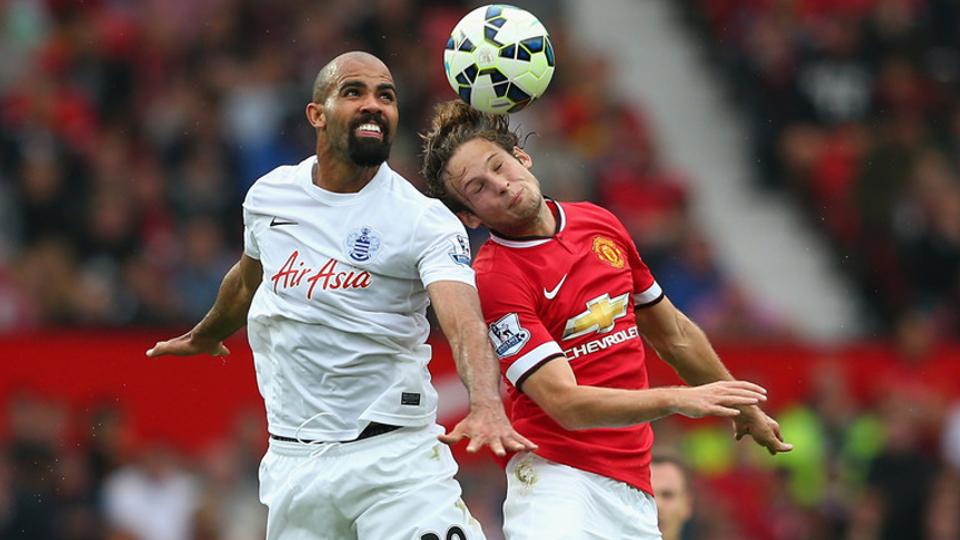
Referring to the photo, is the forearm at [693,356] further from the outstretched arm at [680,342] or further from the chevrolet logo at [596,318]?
the chevrolet logo at [596,318]

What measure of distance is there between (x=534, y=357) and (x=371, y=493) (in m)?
0.84

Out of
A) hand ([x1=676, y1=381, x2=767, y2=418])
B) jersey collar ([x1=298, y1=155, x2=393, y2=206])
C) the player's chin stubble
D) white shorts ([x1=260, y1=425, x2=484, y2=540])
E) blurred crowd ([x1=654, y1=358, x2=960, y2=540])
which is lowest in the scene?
blurred crowd ([x1=654, y1=358, x2=960, y2=540])

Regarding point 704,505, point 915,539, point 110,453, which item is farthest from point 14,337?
point 915,539

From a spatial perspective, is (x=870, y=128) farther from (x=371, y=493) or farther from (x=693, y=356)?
(x=371, y=493)

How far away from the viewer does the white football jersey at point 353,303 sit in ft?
23.7

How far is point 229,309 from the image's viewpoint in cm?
809

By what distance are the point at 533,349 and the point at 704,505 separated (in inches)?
254

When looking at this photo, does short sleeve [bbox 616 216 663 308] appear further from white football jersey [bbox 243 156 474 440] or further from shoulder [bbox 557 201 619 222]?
white football jersey [bbox 243 156 474 440]

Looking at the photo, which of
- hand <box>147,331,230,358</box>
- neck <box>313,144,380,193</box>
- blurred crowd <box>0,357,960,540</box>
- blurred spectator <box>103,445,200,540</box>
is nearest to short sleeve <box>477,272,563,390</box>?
neck <box>313,144,380,193</box>

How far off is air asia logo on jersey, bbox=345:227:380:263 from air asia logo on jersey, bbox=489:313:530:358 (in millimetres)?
556

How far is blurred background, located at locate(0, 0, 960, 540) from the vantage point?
1341 cm

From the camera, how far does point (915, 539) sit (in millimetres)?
13086

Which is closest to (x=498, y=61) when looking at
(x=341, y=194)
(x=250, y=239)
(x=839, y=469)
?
(x=341, y=194)

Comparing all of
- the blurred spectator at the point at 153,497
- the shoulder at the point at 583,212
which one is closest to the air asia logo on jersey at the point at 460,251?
the shoulder at the point at 583,212
